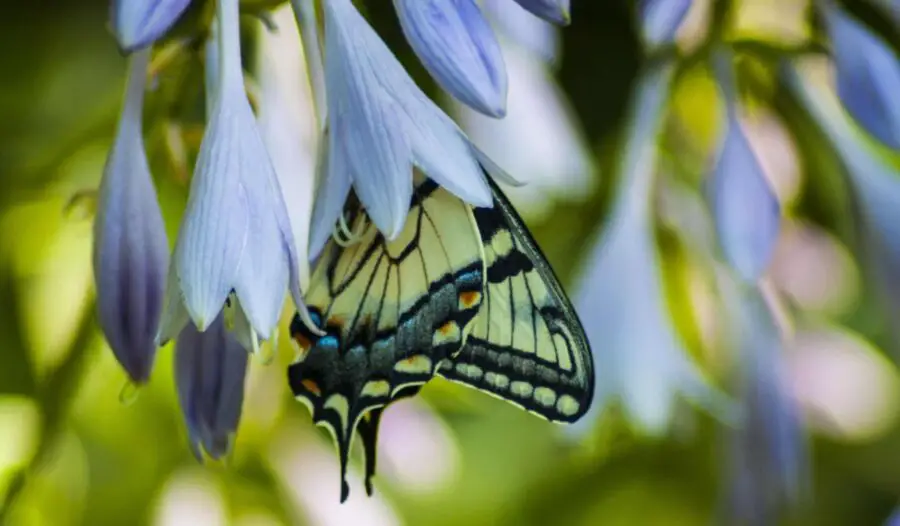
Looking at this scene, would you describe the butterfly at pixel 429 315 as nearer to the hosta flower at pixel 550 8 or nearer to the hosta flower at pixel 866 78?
the hosta flower at pixel 550 8

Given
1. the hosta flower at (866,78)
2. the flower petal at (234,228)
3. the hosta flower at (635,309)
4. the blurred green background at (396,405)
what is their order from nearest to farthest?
1. the flower petal at (234,228)
2. the hosta flower at (866,78)
3. the hosta flower at (635,309)
4. the blurred green background at (396,405)

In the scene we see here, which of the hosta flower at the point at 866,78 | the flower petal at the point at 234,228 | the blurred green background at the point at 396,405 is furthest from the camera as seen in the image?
the blurred green background at the point at 396,405

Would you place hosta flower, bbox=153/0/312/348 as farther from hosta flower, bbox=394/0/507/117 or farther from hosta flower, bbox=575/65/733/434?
hosta flower, bbox=575/65/733/434

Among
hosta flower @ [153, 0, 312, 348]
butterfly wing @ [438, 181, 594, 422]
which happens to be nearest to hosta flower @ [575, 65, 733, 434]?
butterfly wing @ [438, 181, 594, 422]

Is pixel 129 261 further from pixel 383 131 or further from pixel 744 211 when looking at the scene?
pixel 744 211

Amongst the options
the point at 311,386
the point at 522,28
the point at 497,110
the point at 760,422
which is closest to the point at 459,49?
the point at 497,110

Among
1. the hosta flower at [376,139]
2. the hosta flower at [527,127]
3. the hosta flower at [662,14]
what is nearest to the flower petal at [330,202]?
the hosta flower at [376,139]

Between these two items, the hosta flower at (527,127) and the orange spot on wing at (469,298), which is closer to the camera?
the orange spot on wing at (469,298)
